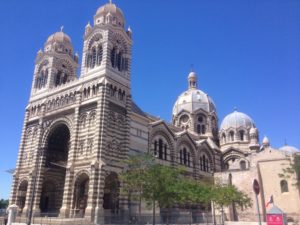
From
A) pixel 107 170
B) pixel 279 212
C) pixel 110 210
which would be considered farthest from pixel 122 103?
pixel 279 212

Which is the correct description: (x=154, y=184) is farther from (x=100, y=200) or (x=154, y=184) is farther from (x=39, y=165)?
(x=39, y=165)

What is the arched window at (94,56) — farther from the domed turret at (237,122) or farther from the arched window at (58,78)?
the domed turret at (237,122)

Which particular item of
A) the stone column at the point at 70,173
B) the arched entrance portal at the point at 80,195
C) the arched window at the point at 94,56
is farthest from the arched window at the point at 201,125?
the arched entrance portal at the point at 80,195

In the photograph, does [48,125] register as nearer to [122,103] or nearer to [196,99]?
[122,103]

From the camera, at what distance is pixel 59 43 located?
47.3m

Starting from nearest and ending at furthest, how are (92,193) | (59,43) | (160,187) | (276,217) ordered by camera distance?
(276,217) → (160,187) → (92,193) → (59,43)

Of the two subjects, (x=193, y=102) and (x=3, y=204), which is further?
(x=3, y=204)


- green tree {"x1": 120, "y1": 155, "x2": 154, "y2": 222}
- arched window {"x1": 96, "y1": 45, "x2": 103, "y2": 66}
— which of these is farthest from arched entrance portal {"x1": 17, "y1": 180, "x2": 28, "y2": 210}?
arched window {"x1": 96, "y1": 45, "x2": 103, "y2": 66}

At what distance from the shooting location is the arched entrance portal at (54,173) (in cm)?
4000

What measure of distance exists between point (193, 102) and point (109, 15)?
33809 millimetres

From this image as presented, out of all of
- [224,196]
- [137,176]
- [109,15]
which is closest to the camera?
[137,176]

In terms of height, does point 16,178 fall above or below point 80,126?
below

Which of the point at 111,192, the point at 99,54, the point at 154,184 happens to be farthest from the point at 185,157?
the point at 154,184

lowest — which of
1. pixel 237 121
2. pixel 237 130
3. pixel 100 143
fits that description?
pixel 100 143
